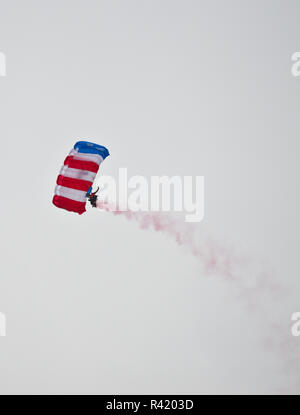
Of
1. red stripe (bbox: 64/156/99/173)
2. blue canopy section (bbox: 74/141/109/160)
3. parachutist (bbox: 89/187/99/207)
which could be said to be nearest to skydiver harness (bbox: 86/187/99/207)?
parachutist (bbox: 89/187/99/207)

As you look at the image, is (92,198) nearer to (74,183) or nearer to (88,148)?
(74,183)

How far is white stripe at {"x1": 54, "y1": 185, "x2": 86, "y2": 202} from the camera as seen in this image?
2853 cm

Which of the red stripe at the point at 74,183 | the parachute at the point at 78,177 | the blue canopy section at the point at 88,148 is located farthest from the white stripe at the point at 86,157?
the red stripe at the point at 74,183

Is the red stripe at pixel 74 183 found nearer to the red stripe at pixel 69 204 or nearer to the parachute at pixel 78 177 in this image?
the parachute at pixel 78 177

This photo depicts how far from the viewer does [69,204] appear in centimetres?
2866

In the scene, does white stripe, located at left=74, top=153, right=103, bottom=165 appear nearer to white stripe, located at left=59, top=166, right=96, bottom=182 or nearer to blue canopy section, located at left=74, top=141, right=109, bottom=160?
blue canopy section, located at left=74, top=141, right=109, bottom=160

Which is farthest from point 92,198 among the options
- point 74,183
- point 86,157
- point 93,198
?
point 86,157

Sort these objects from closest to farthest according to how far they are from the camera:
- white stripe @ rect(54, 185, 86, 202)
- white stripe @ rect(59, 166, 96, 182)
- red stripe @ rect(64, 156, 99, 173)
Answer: white stripe @ rect(54, 185, 86, 202) → white stripe @ rect(59, 166, 96, 182) → red stripe @ rect(64, 156, 99, 173)
